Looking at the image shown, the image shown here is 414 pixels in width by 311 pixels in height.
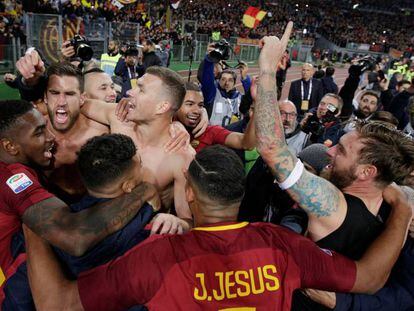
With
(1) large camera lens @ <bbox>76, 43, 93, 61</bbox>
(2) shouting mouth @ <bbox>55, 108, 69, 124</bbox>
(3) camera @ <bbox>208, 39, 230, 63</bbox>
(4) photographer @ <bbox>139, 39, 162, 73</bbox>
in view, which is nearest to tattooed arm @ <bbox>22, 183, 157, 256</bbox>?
(2) shouting mouth @ <bbox>55, 108, 69, 124</bbox>

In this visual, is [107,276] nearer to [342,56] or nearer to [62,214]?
[62,214]

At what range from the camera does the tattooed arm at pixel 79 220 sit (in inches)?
60.9

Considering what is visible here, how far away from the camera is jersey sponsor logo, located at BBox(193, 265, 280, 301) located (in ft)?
4.68

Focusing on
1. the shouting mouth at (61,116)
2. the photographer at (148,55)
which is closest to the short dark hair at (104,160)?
the shouting mouth at (61,116)

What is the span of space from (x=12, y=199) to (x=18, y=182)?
100 mm

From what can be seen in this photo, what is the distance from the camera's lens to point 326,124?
15.4 ft

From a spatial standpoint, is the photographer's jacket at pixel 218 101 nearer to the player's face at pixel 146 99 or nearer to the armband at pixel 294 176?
the player's face at pixel 146 99

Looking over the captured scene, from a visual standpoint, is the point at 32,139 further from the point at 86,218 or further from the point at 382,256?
the point at 382,256

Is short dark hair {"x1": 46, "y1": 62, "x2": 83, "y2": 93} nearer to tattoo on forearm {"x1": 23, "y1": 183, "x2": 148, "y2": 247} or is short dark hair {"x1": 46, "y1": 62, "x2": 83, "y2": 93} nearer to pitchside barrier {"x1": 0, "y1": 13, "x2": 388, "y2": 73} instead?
tattoo on forearm {"x1": 23, "y1": 183, "x2": 148, "y2": 247}

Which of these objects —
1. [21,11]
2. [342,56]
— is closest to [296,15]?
[342,56]

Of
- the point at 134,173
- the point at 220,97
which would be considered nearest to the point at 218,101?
the point at 220,97

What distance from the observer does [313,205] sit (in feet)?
5.80

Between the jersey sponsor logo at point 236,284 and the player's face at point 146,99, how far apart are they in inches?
68.1

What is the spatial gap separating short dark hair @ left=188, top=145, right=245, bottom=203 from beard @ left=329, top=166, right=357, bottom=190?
27.9 inches
